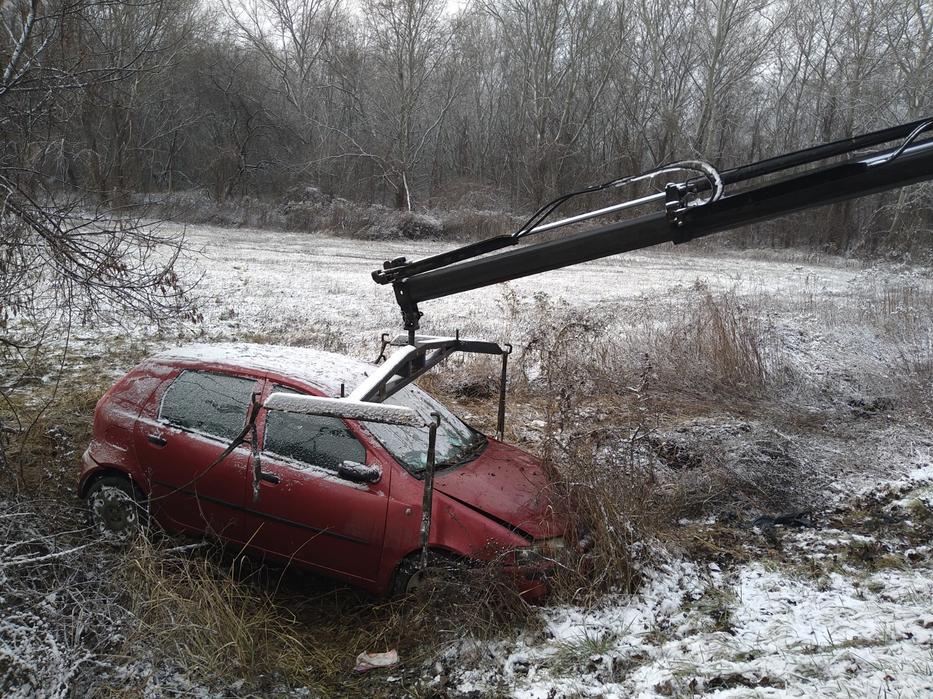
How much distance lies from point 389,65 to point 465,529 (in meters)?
30.4

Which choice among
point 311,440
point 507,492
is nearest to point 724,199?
point 507,492

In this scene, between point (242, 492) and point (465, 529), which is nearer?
point (465, 529)

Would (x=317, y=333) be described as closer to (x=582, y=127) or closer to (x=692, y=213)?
(x=692, y=213)

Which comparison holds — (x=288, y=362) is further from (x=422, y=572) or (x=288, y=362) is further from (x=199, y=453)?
(x=422, y=572)

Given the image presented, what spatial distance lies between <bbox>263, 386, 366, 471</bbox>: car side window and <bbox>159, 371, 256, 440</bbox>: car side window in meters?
0.28

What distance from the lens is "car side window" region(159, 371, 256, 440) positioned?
473 cm

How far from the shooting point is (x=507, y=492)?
15.1ft

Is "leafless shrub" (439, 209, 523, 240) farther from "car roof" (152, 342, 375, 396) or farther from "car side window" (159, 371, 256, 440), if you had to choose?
"car side window" (159, 371, 256, 440)

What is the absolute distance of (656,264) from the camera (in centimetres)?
2075

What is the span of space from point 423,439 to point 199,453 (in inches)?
64.5

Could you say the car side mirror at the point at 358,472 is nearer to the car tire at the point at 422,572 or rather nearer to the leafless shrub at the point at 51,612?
the car tire at the point at 422,572

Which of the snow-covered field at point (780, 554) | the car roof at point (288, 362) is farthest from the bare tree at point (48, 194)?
the snow-covered field at point (780, 554)

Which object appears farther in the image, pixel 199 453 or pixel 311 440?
pixel 199 453

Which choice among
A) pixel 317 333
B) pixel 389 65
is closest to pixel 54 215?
pixel 317 333
